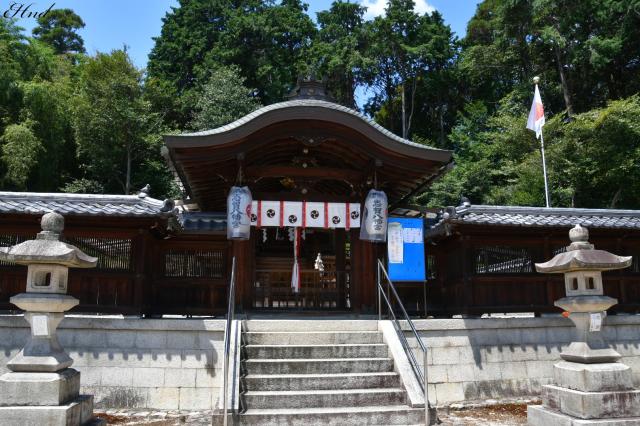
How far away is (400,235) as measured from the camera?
36.3 ft

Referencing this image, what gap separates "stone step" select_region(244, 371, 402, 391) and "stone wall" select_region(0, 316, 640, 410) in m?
1.52

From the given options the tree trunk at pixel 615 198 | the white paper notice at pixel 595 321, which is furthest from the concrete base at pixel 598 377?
the tree trunk at pixel 615 198

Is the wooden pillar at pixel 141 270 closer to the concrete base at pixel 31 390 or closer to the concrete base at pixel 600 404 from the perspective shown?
the concrete base at pixel 31 390

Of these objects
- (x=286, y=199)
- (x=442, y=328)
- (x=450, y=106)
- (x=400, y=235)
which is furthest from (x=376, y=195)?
(x=450, y=106)

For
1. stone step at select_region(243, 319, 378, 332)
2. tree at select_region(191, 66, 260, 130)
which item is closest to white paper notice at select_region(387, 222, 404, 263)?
stone step at select_region(243, 319, 378, 332)

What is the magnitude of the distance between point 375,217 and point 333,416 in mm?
4744

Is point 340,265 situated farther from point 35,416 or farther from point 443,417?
point 35,416

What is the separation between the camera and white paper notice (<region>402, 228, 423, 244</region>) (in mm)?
11078

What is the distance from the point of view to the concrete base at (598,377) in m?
6.70

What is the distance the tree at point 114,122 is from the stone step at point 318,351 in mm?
25177

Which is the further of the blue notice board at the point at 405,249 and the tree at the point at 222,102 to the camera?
the tree at the point at 222,102

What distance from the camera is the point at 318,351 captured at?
8.55 meters

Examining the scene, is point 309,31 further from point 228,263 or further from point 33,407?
point 33,407

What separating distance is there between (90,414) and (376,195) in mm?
6871
